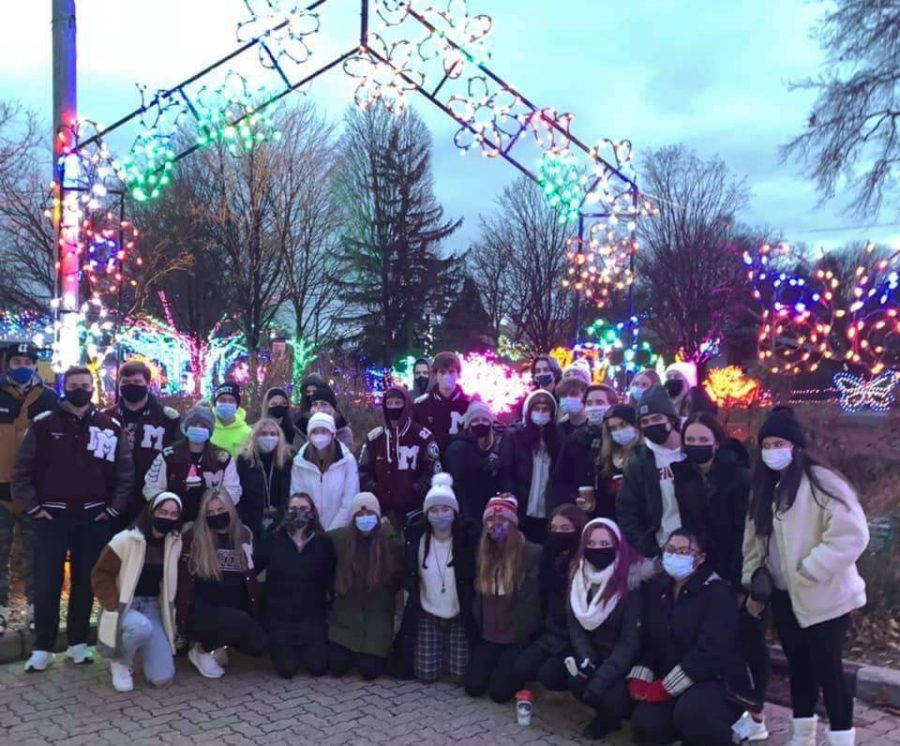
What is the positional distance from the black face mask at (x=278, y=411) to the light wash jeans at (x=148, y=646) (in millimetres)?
1894

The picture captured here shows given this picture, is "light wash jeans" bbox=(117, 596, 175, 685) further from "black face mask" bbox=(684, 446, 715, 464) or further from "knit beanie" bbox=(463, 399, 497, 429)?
"black face mask" bbox=(684, 446, 715, 464)

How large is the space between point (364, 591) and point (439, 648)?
0.66 m

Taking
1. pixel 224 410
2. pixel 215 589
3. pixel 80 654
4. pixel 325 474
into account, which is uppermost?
pixel 224 410

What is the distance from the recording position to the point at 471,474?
21.0 feet

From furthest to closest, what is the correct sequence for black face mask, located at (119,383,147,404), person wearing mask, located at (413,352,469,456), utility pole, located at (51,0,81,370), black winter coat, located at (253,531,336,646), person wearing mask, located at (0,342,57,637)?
utility pole, located at (51,0,81,370) → person wearing mask, located at (413,352,469,456) → black face mask, located at (119,383,147,404) → person wearing mask, located at (0,342,57,637) → black winter coat, located at (253,531,336,646)

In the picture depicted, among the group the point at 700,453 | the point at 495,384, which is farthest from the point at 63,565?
the point at 495,384

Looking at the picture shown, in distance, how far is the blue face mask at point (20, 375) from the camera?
6.13 m

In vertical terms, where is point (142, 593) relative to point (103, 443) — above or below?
below

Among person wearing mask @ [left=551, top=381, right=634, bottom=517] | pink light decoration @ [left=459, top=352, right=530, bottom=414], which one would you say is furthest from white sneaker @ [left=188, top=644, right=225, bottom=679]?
pink light decoration @ [left=459, top=352, right=530, bottom=414]

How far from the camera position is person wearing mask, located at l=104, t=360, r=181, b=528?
6.13m

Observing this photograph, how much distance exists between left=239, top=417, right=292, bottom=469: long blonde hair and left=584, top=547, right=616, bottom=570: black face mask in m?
2.58

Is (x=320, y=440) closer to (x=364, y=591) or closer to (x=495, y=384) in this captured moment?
(x=364, y=591)

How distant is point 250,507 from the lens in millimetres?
6395

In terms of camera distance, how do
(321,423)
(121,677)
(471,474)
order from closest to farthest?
(121,677)
(321,423)
(471,474)
